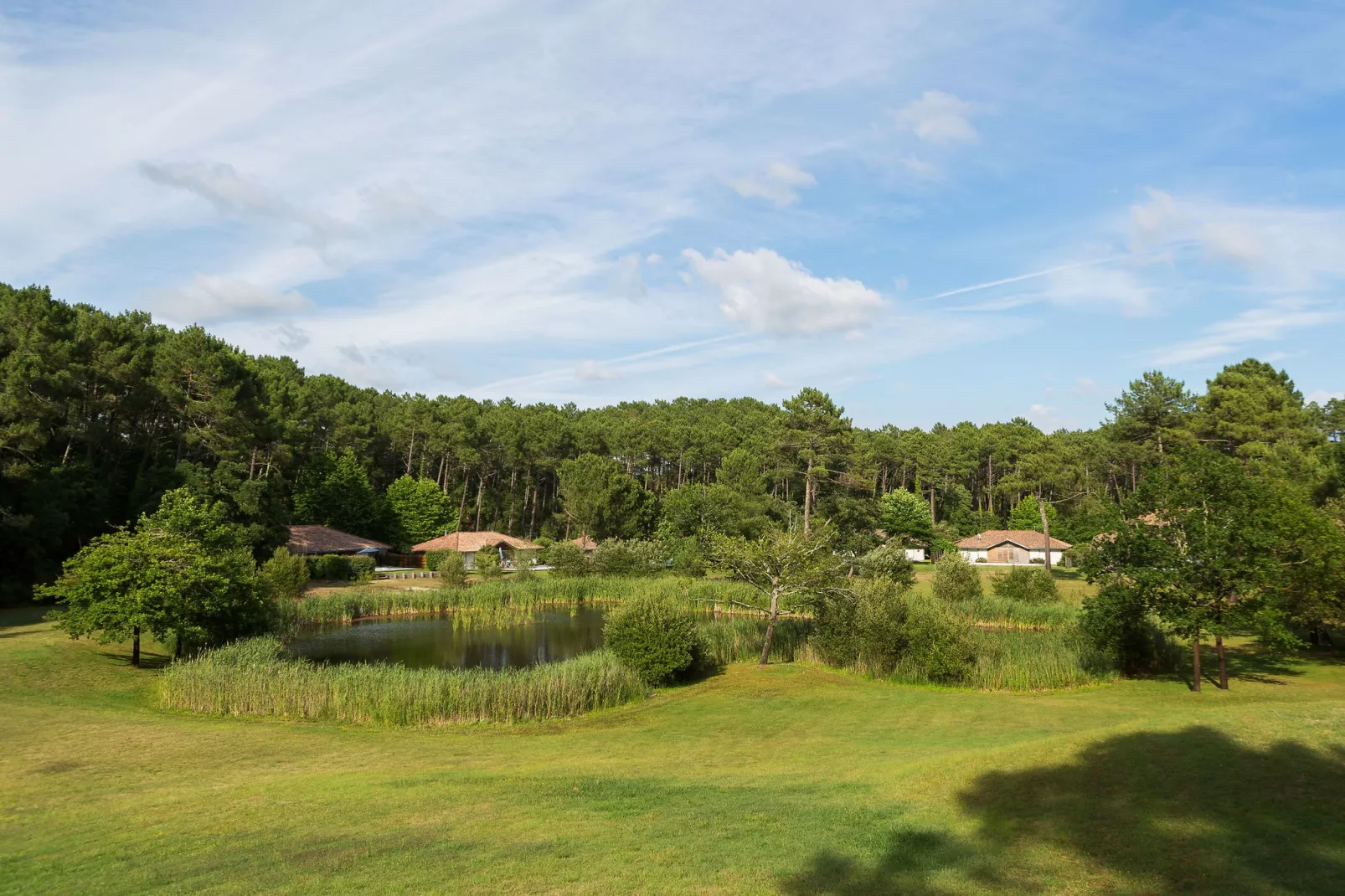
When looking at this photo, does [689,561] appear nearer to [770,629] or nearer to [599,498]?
[599,498]

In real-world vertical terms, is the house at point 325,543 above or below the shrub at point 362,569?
above

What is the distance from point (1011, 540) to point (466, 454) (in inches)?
2105

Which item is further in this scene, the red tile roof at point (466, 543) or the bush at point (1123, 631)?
the red tile roof at point (466, 543)

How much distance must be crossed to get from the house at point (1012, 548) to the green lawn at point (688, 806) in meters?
57.8

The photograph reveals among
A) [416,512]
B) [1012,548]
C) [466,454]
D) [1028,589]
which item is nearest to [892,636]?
[1028,589]

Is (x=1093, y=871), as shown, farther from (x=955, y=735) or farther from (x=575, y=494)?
(x=575, y=494)

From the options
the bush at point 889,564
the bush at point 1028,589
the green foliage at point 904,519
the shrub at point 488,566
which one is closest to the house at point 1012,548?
the green foliage at point 904,519

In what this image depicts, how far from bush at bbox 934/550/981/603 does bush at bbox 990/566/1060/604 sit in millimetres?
1269

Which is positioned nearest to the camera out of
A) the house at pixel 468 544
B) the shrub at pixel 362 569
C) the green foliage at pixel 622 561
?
the shrub at pixel 362 569

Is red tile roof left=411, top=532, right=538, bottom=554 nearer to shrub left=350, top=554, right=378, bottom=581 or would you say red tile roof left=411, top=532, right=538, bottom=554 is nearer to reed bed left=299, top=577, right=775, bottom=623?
shrub left=350, top=554, right=378, bottom=581

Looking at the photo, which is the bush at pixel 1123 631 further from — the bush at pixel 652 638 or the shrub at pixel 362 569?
the shrub at pixel 362 569

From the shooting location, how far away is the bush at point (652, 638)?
816 inches

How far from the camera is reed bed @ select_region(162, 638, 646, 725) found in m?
17.0

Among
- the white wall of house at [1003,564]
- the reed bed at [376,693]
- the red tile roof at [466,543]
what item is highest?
the red tile roof at [466,543]
